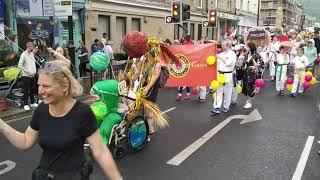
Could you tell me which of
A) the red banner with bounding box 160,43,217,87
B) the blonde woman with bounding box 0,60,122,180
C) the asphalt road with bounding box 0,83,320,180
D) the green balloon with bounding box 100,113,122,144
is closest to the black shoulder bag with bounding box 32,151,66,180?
the blonde woman with bounding box 0,60,122,180

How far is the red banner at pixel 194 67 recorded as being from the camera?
1002 centimetres

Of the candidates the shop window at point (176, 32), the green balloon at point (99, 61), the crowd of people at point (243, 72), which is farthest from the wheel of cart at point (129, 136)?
the shop window at point (176, 32)

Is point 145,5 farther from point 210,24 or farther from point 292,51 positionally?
point 292,51

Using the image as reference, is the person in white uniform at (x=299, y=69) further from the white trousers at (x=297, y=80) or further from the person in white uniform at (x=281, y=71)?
the person in white uniform at (x=281, y=71)

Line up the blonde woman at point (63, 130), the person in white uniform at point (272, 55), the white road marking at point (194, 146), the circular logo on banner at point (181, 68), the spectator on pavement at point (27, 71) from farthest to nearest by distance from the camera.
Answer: the person in white uniform at point (272, 55), the circular logo on banner at point (181, 68), the spectator on pavement at point (27, 71), the white road marking at point (194, 146), the blonde woman at point (63, 130)

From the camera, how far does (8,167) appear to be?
5863 millimetres

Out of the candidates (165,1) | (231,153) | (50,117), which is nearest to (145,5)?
(165,1)

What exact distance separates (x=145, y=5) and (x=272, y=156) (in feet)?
70.3

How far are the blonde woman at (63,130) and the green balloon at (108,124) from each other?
297 cm

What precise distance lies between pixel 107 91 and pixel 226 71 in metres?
4.52

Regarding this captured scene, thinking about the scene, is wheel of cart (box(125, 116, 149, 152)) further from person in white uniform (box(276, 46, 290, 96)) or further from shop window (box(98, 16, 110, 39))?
shop window (box(98, 16, 110, 39))

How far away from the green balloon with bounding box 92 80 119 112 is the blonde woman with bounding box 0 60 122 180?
2762 mm

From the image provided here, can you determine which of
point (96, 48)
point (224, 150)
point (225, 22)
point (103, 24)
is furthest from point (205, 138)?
point (225, 22)

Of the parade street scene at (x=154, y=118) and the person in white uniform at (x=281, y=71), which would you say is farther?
the person in white uniform at (x=281, y=71)
